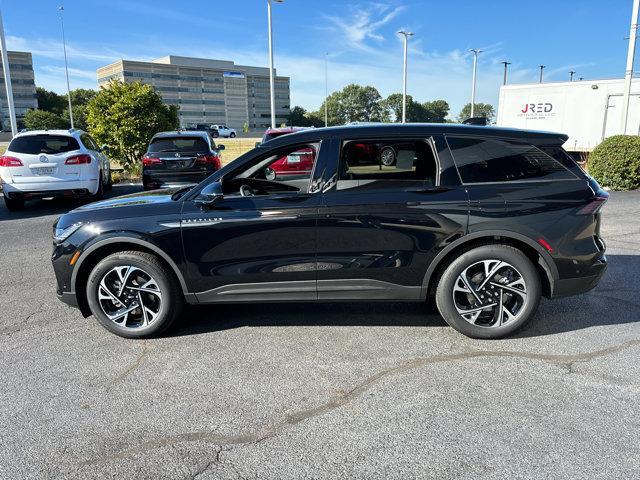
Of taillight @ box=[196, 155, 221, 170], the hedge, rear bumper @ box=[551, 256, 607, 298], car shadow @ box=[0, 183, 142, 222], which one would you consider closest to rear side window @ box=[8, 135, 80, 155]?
car shadow @ box=[0, 183, 142, 222]

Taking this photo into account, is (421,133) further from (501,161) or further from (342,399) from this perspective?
(342,399)

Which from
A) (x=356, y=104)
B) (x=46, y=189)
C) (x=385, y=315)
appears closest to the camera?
(x=385, y=315)

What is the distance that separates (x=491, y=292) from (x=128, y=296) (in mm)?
2941

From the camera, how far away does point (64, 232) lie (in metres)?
3.98

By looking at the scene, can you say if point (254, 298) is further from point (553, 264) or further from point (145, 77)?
point (145, 77)

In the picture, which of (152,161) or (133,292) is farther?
(152,161)

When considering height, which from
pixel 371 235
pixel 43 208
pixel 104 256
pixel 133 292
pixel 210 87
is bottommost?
pixel 43 208

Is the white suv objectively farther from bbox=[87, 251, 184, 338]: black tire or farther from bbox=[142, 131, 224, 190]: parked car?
bbox=[87, 251, 184, 338]: black tire

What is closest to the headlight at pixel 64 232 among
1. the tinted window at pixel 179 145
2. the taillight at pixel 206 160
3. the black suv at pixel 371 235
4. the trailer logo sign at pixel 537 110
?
the black suv at pixel 371 235

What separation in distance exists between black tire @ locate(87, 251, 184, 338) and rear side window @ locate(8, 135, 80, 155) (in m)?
7.27

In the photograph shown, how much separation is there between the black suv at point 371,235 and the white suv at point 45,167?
6831mm

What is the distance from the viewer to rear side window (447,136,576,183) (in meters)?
3.82

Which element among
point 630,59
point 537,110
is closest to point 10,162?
point 630,59

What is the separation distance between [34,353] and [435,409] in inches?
120
